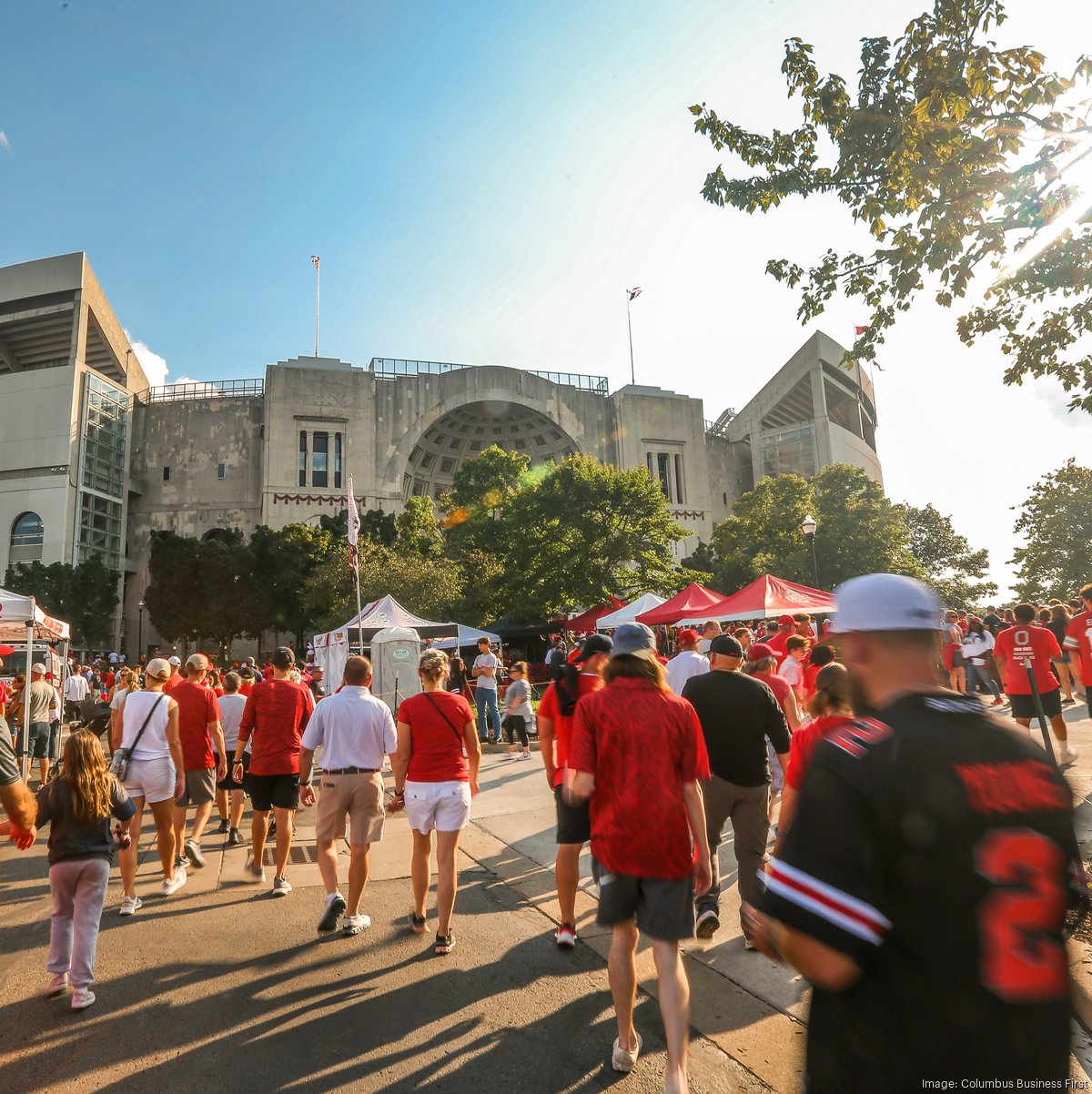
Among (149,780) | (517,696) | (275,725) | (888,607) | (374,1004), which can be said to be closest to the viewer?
(888,607)

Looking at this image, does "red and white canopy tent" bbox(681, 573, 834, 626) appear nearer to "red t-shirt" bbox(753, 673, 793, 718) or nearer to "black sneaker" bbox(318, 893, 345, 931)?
"red t-shirt" bbox(753, 673, 793, 718)

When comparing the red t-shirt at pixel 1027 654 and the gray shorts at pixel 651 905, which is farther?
the red t-shirt at pixel 1027 654

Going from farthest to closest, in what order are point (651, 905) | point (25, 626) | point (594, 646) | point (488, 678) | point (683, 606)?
1. point (683, 606)
2. point (488, 678)
3. point (25, 626)
4. point (594, 646)
5. point (651, 905)

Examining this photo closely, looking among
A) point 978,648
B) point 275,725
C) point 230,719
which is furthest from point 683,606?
point 275,725

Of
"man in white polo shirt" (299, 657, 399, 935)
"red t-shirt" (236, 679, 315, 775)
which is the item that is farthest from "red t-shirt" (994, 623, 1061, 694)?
"red t-shirt" (236, 679, 315, 775)

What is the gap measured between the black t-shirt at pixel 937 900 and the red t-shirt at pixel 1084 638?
928 centimetres

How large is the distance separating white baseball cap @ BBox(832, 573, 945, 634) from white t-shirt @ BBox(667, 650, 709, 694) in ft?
17.6

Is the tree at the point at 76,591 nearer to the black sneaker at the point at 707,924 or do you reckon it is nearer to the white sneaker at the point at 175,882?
the white sneaker at the point at 175,882

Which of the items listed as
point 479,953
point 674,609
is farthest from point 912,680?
point 674,609

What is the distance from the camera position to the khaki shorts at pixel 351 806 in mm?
5465

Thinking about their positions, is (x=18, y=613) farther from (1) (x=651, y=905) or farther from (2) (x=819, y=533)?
(2) (x=819, y=533)

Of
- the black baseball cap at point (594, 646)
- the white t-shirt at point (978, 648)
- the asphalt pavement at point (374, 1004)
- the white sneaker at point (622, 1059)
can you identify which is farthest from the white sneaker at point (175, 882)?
the white t-shirt at point (978, 648)

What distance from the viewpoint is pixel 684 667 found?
7191 mm

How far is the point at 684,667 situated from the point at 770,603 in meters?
8.89
